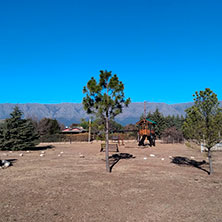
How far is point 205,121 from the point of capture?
1141 cm

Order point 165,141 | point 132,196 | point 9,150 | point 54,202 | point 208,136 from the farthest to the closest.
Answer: point 165,141, point 9,150, point 208,136, point 132,196, point 54,202

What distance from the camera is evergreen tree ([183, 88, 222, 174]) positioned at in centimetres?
1091

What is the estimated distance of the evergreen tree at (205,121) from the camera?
10.9 m

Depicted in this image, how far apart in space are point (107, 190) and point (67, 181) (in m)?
2.17

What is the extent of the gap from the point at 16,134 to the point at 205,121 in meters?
21.3

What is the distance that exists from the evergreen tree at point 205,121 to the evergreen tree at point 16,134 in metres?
19.6

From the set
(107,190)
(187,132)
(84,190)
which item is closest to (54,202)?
(84,190)

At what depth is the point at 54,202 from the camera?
6.61 metres

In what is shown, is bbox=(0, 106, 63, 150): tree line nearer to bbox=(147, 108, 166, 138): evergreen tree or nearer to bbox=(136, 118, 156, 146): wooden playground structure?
bbox=(136, 118, 156, 146): wooden playground structure

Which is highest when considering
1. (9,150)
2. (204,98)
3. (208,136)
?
(204,98)

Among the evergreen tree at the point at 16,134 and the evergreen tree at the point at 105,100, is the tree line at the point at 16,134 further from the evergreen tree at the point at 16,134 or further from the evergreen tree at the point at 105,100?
the evergreen tree at the point at 105,100

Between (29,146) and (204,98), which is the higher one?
(204,98)

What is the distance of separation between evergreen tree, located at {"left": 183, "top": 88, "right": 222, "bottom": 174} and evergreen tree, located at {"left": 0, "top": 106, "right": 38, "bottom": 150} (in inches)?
770

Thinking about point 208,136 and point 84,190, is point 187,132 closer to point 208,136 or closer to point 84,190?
point 208,136
